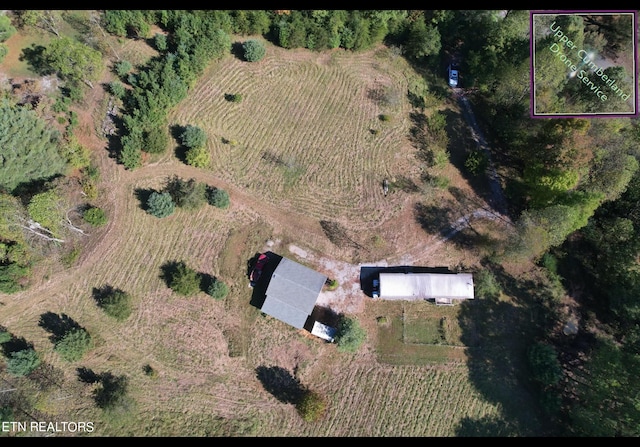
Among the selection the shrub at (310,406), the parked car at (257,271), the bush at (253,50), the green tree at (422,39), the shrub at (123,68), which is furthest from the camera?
the green tree at (422,39)

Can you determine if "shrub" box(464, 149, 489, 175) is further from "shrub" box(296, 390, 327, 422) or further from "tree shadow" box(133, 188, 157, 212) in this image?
"tree shadow" box(133, 188, 157, 212)

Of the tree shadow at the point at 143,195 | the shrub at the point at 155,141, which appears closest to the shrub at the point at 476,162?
the shrub at the point at 155,141

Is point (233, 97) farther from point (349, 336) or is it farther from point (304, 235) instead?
point (349, 336)

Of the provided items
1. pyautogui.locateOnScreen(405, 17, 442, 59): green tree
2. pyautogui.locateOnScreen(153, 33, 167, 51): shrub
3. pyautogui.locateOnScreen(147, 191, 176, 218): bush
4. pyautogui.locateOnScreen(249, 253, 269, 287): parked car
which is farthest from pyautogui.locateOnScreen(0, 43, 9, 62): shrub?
pyautogui.locateOnScreen(405, 17, 442, 59): green tree

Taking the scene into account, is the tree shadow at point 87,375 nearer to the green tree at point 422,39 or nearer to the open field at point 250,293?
the open field at point 250,293

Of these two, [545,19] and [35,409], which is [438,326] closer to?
[545,19]

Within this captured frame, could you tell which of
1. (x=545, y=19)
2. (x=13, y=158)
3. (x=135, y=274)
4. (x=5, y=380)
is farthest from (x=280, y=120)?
(x=5, y=380)
